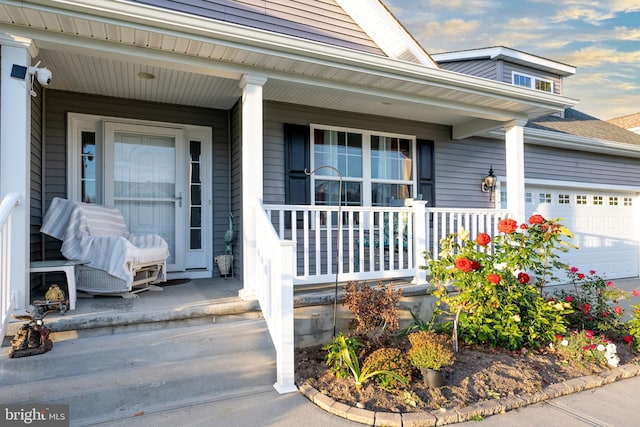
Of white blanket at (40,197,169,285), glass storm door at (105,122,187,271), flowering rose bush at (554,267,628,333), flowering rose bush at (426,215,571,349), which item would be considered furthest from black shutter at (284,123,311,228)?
flowering rose bush at (554,267,628,333)

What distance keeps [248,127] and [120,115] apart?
1.97m

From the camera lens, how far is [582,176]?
721cm

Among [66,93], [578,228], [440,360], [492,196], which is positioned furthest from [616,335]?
[66,93]

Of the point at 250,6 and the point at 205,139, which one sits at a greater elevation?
the point at 250,6

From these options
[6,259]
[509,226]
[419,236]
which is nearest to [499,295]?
[509,226]

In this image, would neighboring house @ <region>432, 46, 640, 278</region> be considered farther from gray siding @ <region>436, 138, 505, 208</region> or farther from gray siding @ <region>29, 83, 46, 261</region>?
gray siding @ <region>29, 83, 46, 261</region>

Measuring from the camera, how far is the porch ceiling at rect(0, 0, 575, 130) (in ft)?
9.26

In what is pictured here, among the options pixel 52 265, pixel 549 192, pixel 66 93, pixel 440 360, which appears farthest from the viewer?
pixel 549 192

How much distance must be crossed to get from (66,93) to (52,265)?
2.20m

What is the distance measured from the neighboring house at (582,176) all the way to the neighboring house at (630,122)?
262cm

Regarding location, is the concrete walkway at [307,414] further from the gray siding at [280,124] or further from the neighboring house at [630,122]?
the neighboring house at [630,122]

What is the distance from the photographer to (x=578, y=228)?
723 centimetres

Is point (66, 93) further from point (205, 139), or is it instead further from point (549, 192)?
point (549, 192)

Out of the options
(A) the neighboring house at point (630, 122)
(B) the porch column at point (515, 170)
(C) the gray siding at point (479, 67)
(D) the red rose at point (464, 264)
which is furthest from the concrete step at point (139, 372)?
(A) the neighboring house at point (630, 122)
